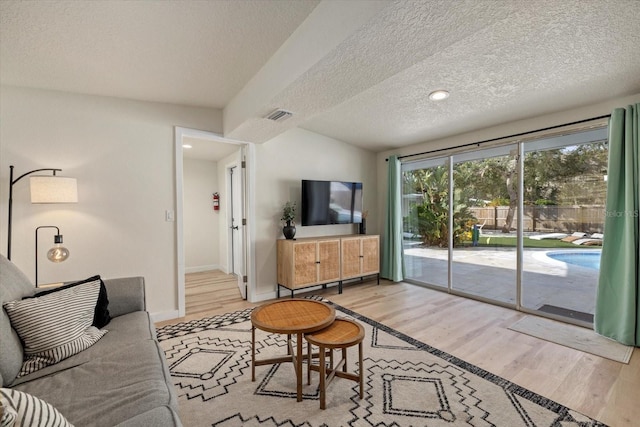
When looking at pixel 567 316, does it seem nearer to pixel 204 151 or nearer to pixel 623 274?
pixel 623 274

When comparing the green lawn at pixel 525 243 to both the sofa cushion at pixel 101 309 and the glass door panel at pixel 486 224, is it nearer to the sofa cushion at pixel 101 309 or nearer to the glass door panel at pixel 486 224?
the glass door panel at pixel 486 224

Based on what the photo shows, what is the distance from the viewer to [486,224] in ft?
12.4

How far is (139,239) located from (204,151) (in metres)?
2.26

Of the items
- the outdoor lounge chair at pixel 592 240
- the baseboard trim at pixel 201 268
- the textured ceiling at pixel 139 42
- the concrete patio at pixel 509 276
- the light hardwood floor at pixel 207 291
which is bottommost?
the light hardwood floor at pixel 207 291

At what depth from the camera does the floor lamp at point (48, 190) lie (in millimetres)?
2266

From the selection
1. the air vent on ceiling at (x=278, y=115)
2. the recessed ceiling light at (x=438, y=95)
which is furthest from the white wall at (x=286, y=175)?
the recessed ceiling light at (x=438, y=95)

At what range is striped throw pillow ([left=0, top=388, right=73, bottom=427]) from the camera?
73cm

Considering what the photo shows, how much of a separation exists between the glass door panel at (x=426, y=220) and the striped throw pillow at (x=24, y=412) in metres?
4.27

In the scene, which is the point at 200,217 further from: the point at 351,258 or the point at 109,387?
the point at 109,387

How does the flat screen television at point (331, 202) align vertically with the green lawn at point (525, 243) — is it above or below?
above

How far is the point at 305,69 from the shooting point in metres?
1.89

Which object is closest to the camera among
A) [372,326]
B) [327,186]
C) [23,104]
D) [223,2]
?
[223,2]

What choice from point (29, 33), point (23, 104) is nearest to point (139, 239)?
point (23, 104)

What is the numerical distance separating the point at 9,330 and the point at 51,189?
4.47ft
